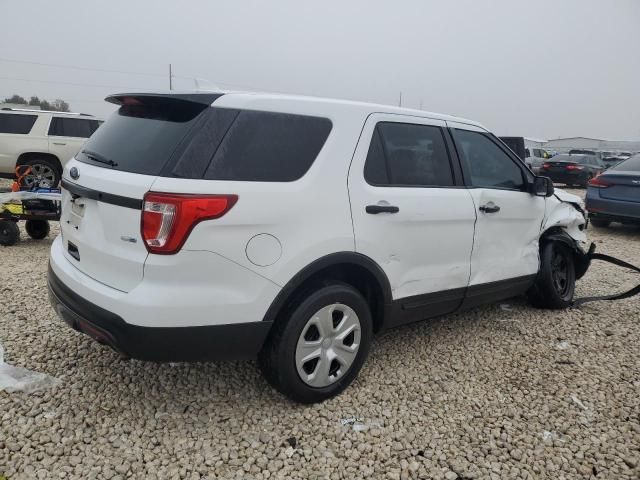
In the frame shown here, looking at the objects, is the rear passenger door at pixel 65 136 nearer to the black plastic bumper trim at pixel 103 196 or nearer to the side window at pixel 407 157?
the black plastic bumper trim at pixel 103 196

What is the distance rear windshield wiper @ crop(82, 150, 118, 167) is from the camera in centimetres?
261

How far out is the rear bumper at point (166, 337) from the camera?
230 cm

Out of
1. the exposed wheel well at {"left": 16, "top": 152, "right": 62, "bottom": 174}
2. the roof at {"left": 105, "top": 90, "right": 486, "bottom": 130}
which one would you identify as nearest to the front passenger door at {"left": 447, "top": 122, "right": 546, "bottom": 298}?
the roof at {"left": 105, "top": 90, "right": 486, "bottom": 130}

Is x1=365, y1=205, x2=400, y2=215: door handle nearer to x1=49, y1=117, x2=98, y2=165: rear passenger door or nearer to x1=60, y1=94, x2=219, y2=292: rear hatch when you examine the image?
x1=60, y1=94, x2=219, y2=292: rear hatch

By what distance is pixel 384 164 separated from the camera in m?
3.03

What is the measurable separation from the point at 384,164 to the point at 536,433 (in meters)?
1.75

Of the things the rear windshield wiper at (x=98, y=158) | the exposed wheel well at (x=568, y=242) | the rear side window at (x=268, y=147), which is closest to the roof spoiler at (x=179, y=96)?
the rear side window at (x=268, y=147)

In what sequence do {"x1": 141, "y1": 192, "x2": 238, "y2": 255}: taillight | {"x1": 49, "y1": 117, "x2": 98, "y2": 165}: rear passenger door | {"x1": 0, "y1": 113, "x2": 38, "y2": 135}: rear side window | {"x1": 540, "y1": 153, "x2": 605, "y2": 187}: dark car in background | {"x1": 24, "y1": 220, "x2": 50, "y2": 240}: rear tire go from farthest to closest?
{"x1": 540, "y1": 153, "x2": 605, "y2": 187}: dark car in background, {"x1": 49, "y1": 117, "x2": 98, "y2": 165}: rear passenger door, {"x1": 0, "y1": 113, "x2": 38, "y2": 135}: rear side window, {"x1": 24, "y1": 220, "x2": 50, "y2": 240}: rear tire, {"x1": 141, "y1": 192, "x2": 238, "y2": 255}: taillight

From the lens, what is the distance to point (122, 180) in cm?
240

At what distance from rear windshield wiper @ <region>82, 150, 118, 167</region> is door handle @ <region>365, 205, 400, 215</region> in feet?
4.55

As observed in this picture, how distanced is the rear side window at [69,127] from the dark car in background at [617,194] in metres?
10.4

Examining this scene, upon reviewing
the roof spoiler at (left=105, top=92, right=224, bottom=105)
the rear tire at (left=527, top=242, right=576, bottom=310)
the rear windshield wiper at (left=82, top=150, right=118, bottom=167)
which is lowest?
the rear tire at (left=527, top=242, right=576, bottom=310)

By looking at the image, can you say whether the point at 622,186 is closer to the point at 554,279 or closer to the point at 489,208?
the point at 554,279

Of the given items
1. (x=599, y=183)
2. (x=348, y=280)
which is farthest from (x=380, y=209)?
(x=599, y=183)
